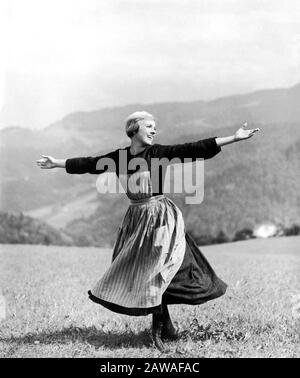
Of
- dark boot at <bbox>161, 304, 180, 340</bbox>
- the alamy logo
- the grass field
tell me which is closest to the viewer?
the alamy logo

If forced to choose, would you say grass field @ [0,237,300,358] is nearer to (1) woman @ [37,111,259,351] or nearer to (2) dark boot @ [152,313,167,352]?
(2) dark boot @ [152,313,167,352]

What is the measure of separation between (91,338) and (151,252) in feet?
3.60

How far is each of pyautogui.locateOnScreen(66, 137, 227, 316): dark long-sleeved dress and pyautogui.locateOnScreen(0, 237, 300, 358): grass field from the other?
0.49 meters

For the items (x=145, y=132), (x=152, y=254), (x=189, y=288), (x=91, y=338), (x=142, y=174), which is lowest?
(x=91, y=338)

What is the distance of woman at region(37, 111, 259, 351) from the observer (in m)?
5.06

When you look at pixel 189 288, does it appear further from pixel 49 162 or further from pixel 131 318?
pixel 49 162

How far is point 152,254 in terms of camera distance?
16.8 ft

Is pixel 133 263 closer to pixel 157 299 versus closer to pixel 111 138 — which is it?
pixel 157 299

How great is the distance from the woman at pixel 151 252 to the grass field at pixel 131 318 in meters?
0.47

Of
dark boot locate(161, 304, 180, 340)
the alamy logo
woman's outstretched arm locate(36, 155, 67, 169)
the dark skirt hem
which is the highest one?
woman's outstretched arm locate(36, 155, 67, 169)

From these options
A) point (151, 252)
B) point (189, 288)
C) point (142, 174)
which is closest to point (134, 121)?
point (142, 174)

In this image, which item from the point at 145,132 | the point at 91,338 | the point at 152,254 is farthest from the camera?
the point at 91,338

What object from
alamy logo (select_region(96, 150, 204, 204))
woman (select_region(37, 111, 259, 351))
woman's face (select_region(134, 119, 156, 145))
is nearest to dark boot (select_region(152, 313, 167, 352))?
woman (select_region(37, 111, 259, 351))

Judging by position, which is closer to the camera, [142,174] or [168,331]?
[142,174]
